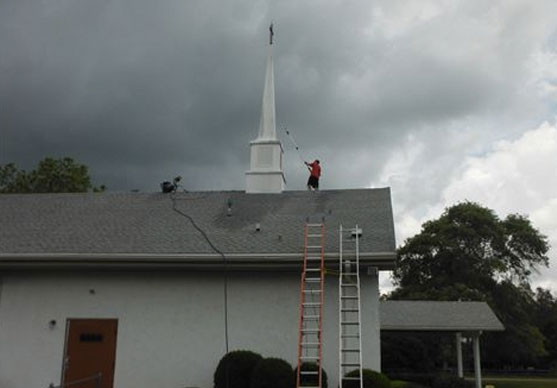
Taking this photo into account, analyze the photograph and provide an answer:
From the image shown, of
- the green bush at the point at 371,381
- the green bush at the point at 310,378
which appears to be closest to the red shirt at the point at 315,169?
the green bush at the point at 310,378

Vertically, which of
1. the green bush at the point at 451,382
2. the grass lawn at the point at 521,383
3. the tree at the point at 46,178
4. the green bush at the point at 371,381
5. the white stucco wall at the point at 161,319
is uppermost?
the tree at the point at 46,178

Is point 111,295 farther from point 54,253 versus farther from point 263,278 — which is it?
point 263,278

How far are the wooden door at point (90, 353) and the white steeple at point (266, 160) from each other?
19.5 feet

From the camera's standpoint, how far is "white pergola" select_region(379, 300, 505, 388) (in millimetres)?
21188

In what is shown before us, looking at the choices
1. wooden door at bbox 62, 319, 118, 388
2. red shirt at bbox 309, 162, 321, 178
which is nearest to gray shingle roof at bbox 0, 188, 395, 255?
red shirt at bbox 309, 162, 321, 178

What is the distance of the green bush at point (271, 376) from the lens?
9.80 meters

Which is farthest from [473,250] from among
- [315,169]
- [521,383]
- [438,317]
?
[315,169]

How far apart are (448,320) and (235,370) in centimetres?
1414

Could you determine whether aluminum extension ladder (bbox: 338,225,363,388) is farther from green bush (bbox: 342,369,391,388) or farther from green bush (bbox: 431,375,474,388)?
green bush (bbox: 431,375,474,388)

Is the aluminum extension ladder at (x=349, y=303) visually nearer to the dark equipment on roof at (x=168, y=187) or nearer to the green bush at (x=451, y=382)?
the dark equipment on roof at (x=168, y=187)

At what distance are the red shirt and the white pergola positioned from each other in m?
8.04

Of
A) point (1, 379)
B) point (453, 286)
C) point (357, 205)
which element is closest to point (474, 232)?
point (453, 286)

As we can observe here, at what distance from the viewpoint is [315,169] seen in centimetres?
1666

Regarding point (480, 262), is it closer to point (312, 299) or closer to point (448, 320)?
point (448, 320)
